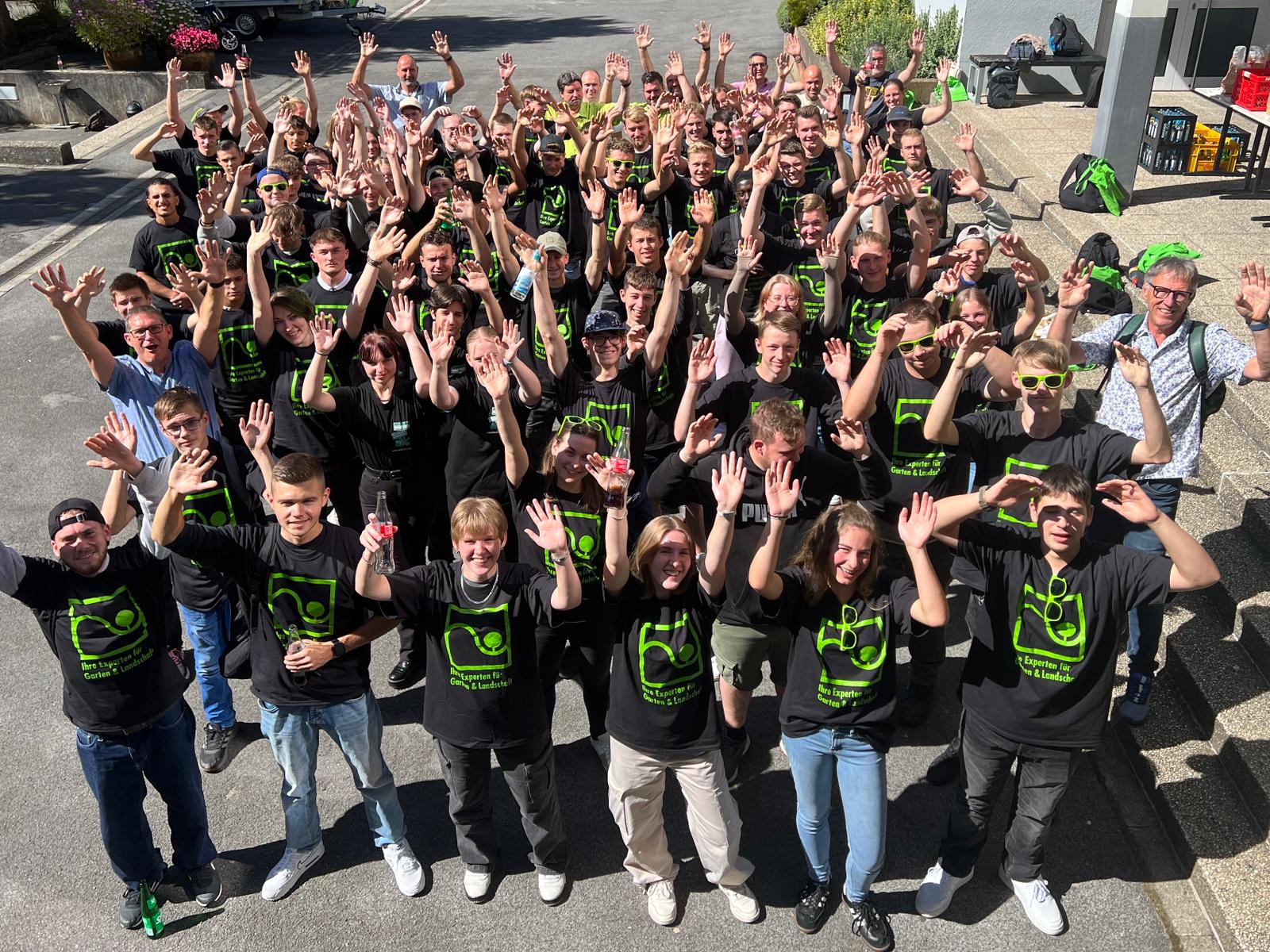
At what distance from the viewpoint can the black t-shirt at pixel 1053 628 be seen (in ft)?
→ 14.6

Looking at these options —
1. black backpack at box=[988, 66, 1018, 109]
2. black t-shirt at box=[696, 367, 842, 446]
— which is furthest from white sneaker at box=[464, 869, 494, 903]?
black backpack at box=[988, 66, 1018, 109]

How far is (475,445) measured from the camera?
20.0ft

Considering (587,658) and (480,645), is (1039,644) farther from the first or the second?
(480,645)

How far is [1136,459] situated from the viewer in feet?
16.9

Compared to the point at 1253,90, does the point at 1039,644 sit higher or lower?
lower

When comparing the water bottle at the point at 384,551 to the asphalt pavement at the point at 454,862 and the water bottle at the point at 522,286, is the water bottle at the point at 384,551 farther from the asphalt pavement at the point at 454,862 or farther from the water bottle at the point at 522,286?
the water bottle at the point at 522,286

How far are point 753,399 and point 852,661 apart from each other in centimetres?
181

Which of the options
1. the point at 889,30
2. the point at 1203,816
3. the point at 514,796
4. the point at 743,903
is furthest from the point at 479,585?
the point at 889,30

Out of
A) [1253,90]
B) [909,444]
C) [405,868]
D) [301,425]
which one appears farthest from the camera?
[1253,90]

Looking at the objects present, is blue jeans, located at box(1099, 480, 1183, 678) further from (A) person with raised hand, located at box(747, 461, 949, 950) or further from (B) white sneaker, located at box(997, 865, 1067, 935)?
(A) person with raised hand, located at box(747, 461, 949, 950)

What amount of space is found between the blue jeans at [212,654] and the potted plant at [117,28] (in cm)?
2090

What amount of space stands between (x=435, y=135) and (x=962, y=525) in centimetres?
834

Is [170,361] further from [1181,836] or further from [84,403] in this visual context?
[1181,836]

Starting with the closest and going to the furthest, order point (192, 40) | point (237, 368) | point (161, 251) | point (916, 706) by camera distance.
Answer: point (916, 706) → point (237, 368) → point (161, 251) → point (192, 40)
